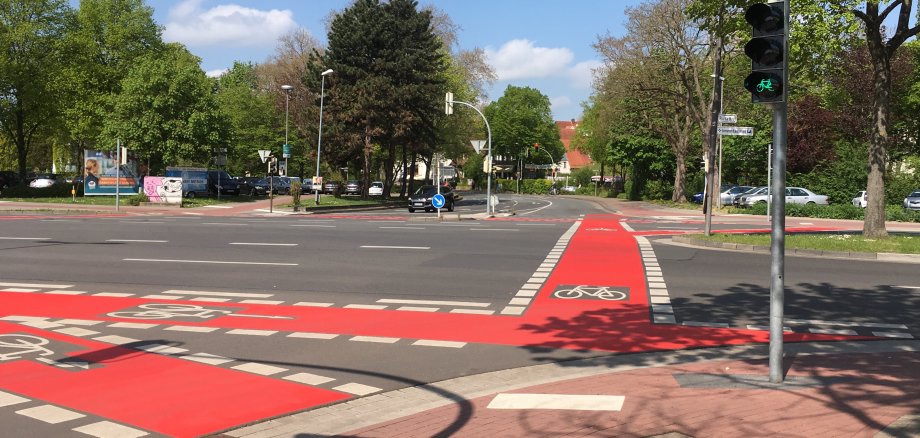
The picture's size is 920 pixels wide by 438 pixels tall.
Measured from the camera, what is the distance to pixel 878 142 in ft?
65.2

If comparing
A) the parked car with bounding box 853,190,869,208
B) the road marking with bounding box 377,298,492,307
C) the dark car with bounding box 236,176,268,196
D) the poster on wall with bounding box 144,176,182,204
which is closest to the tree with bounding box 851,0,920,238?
A: the road marking with bounding box 377,298,492,307

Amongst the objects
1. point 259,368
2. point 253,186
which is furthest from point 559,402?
point 253,186

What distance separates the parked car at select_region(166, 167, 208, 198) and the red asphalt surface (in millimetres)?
40901

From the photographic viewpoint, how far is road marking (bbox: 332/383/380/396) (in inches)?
247

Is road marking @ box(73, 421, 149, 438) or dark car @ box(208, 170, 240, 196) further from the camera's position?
dark car @ box(208, 170, 240, 196)

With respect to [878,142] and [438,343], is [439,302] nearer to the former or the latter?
[438,343]

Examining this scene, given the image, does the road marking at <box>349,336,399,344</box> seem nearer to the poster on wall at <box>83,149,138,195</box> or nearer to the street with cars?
the street with cars

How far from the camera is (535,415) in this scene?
549cm

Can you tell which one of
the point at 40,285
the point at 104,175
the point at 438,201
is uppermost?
the point at 104,175

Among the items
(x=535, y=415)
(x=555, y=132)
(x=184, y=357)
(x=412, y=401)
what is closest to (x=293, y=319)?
(x=184, y=357)

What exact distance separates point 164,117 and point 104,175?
550 cm

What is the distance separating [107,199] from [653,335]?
44068mm

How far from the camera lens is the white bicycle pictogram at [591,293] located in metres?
11.3

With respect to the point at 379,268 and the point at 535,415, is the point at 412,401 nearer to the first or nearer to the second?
the point at 535,415
